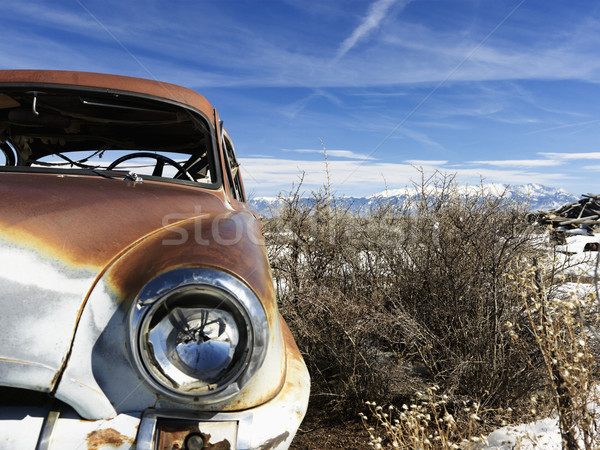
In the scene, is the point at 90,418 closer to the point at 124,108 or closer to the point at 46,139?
the point at 124,108

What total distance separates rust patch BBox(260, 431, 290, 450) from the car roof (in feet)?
6.55

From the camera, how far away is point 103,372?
130 cm

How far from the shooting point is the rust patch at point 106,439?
1198mm

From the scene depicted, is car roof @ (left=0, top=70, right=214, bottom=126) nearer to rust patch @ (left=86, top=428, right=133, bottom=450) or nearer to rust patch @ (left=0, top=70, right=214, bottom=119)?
rust patch @ (left=0, top=70, right=214, bottom=119)

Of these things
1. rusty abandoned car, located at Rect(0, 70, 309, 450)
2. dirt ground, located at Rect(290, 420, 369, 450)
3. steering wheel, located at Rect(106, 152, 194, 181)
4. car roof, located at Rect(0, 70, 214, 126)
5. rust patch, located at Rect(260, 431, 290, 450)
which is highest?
car roof, located at Rect(0, 70, 214, 126)

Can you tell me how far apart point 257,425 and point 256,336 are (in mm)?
283

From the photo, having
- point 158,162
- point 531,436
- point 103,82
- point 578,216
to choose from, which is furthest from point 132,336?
point 578,216

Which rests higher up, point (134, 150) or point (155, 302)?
point (134, 150)

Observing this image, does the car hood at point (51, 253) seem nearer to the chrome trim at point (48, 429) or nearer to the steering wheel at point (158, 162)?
the chrome trim at point (48, 429)

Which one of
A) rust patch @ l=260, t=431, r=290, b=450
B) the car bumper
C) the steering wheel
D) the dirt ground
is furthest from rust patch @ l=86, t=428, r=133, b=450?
the dirt ground

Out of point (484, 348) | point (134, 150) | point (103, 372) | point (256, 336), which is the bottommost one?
point (484, 348)

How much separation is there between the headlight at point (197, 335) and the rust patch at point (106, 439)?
0.17 meters

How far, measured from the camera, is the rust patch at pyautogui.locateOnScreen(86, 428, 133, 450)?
1.20 meters

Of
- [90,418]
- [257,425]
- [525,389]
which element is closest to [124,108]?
[90,418]
